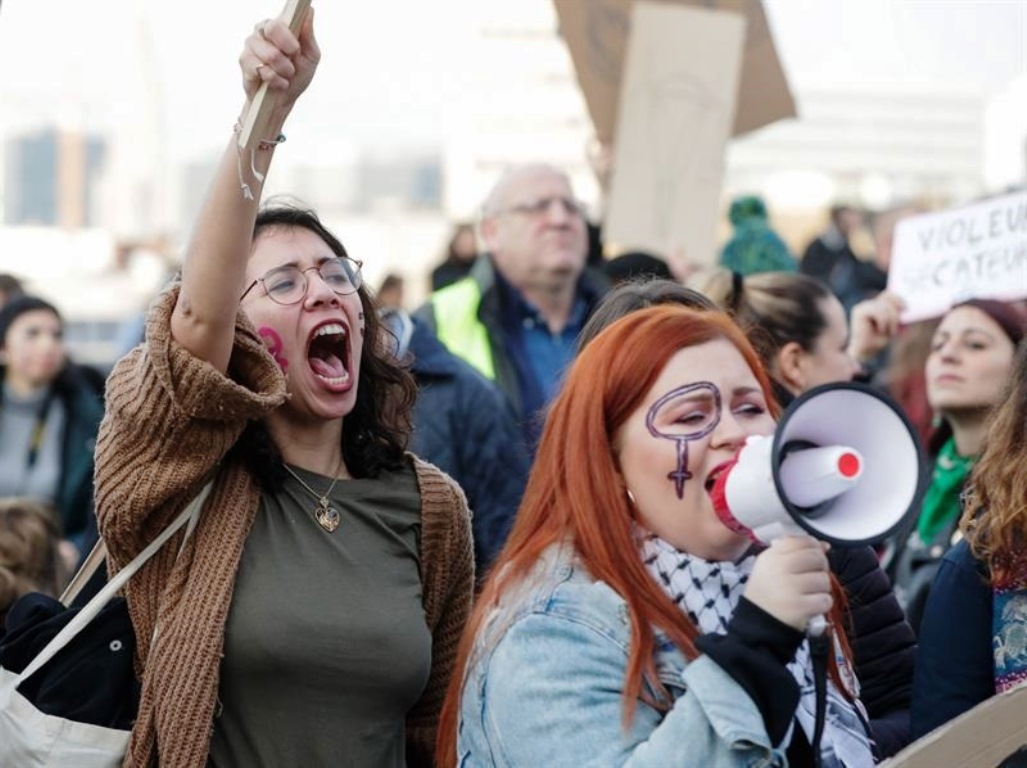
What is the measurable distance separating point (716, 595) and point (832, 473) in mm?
319

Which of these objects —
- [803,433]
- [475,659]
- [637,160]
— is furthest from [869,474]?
[637,160]

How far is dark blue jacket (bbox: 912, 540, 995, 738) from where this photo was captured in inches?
125

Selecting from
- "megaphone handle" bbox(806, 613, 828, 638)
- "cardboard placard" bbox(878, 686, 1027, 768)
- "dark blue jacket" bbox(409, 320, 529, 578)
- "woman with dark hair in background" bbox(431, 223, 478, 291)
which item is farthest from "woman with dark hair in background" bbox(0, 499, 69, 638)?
"woman with dark hair in background" bbox(431, 223, 478, 291)

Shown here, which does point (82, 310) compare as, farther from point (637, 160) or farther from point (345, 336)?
point (345, 336)

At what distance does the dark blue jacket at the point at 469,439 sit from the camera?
5078mm

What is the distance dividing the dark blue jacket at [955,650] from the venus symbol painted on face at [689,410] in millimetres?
750

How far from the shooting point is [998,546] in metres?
3.16

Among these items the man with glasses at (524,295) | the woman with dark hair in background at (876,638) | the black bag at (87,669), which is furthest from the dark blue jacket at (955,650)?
the man with glasses at (524,295)

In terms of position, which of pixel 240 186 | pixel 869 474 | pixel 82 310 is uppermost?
pixel 240 186

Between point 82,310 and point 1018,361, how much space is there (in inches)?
1487

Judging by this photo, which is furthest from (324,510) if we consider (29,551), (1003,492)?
(29,551)

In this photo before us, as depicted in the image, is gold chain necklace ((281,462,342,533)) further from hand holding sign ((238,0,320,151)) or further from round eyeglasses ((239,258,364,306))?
hand holding sign ((238,0,320,151))

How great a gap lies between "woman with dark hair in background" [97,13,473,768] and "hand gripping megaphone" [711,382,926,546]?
2.82 ft

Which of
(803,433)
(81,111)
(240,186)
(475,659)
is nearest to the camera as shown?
(803,433)
